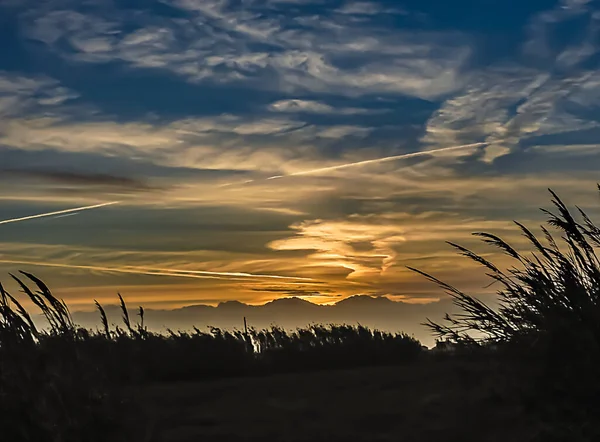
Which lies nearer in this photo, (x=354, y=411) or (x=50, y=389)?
(x=50, y=389)

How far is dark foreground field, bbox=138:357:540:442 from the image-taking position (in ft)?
19.6

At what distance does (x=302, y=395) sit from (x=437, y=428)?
2204 mm

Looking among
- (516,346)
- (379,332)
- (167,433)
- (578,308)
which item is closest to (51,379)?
(167,433)

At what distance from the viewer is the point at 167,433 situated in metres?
6.67

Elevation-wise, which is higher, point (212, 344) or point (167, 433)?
point (212, 344)

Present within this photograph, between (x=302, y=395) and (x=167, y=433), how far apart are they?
184cm

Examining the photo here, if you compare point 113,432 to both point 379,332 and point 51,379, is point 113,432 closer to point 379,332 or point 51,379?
point 51,379

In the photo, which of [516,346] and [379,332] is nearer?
[516,346]

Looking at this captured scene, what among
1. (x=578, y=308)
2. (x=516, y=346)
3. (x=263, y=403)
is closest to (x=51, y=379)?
(x=263, y=403)

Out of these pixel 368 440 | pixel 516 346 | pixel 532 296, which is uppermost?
pixel 532 296

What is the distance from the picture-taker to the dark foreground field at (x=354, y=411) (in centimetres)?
598

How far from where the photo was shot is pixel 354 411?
7.09 meters

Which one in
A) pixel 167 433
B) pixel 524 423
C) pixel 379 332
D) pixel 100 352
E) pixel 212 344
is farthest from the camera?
pixel 379 332

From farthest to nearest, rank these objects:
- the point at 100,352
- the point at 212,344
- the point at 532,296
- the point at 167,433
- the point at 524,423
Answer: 1. the point at 212,344
2. the point at 100,352
3. the point at 167,433
4. the point at 532,296
5. the point at 524,423
